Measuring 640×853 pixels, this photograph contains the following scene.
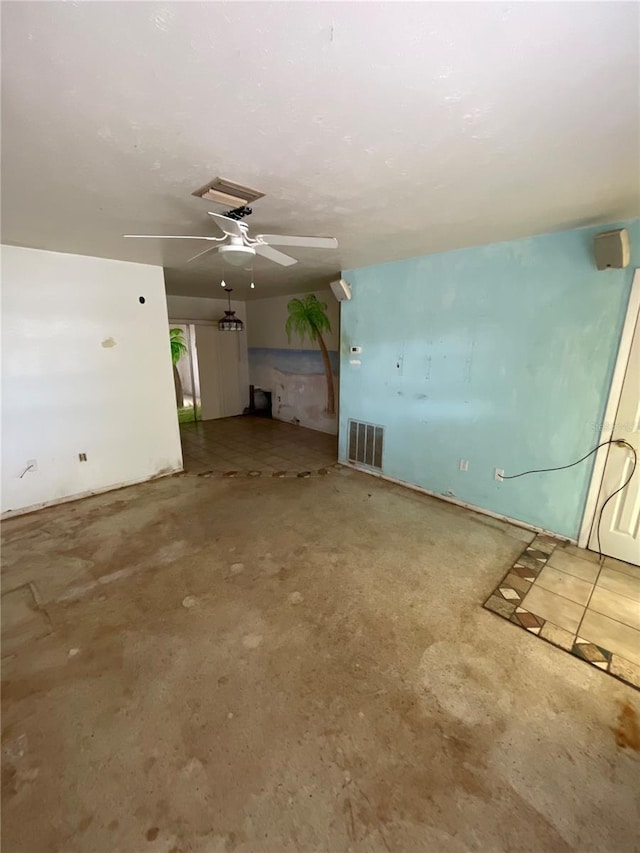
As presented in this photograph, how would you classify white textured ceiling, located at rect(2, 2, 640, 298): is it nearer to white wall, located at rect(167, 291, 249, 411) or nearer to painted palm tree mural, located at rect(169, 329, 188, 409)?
white wall, located at rect(167, 291, 249, 411)

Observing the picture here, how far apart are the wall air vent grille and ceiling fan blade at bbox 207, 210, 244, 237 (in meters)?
2.77

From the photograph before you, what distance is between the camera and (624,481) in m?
2.63

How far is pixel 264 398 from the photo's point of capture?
25.6ft

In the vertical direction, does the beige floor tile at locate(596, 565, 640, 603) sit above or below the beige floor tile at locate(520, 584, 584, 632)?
above

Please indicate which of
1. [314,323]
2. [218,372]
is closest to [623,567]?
[314,323]

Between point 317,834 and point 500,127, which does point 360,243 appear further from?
point 317,834

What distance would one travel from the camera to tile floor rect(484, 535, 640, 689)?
1.95 m

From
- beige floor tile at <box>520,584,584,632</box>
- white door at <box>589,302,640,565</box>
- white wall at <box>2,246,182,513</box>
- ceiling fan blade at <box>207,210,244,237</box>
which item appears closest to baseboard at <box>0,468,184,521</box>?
white wall at <box>2,246,182,513</box>

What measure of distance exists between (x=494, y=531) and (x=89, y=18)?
372 centimetres

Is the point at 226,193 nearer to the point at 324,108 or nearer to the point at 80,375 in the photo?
the point at 324,108

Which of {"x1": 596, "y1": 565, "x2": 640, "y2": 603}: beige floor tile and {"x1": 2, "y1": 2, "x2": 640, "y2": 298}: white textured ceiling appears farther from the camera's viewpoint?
{"x1": 596, "y1": 565, "x2": 640, "y2": 603}: beige floor tile

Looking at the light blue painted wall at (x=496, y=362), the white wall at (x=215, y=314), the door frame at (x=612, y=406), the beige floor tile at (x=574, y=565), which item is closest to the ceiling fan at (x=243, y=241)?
the light blue painted wall at (x=496, y=362)

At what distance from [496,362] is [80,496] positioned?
4.47m

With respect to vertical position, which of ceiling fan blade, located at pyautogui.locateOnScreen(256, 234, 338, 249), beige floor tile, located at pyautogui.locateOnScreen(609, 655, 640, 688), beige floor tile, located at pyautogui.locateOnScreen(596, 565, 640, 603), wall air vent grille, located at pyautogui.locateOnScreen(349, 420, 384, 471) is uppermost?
ceiling fan blade, located at pyautogui.locateOnScreen(256, 234, 338, 249)
